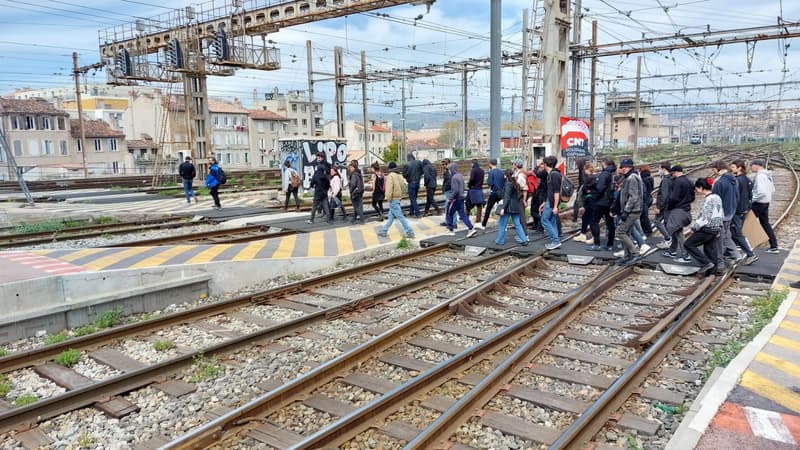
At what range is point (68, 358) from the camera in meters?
6.48

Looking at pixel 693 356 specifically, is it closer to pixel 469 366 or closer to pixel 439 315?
pixel 469 366

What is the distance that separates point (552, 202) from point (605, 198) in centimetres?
109

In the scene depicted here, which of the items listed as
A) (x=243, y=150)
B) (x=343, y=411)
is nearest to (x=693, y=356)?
→ (x=343, y=411)

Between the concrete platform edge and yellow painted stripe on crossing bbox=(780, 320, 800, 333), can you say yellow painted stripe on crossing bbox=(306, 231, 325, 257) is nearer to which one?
the concrete platform edge

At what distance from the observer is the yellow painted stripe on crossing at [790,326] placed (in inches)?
272

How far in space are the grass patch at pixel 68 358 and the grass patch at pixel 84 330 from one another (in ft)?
3.40

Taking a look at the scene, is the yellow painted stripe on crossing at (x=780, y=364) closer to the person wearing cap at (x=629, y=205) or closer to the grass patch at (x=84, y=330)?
the person wearing cap at (x=629, y=205)

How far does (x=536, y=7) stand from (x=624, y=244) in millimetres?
9229

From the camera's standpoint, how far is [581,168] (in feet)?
42.2

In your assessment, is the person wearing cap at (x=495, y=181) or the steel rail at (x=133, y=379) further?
the person wearing cap at (x=495, y=181)

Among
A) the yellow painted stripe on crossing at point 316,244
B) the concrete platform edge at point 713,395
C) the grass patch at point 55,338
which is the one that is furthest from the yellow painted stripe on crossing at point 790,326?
the grass patch at point 55,338

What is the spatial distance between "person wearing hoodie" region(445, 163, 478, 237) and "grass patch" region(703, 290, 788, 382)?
661 centimetres

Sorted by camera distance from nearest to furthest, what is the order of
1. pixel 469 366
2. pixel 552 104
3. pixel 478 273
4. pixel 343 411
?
pixel 343 411 → pixel 469 366 → pixel 478 273 → pixel 552 104

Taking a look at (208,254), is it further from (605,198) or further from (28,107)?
(28,107)
